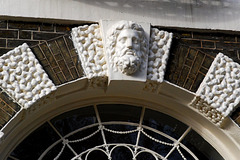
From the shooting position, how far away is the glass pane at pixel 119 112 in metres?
8.18

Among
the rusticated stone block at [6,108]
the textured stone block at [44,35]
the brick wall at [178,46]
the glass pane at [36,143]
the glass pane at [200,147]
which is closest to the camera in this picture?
the rusticated stone block at [6,108]

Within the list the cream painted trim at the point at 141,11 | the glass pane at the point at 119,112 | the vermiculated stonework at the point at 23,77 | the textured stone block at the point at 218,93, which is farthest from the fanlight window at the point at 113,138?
the cream painted trim at the point at 141,11

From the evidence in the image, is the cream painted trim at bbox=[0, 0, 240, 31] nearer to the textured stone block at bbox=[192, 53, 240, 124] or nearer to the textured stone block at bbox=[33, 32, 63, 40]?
the textured stone block at bbox=[33, 32, 63, 40]

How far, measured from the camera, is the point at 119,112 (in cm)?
824

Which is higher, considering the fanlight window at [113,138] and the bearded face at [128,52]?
the bearded face at [128,52]

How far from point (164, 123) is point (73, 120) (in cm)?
109

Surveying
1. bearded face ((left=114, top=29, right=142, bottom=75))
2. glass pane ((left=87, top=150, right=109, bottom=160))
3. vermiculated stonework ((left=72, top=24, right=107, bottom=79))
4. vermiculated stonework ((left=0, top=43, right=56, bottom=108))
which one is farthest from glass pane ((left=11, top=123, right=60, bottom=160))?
bearded face ((left=114, top=29, right=142, bottom=75))

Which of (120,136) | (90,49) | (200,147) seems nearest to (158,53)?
Answer: (90,49)

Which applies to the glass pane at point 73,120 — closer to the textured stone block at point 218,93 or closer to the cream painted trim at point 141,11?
the cream painted trim at point 141,11

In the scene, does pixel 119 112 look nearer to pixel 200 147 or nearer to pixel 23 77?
pixel 200 147

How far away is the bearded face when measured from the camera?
773 cm

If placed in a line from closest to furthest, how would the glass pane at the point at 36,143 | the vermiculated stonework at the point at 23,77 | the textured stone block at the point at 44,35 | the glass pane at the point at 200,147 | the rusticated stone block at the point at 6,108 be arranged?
1. the rusticated stone block at the point at 6,108
2. the vermiculated stonework at the point at 23,77
3. the glass pane at the point at 36,143
4. the textured stone block at the point at 44,35
5. the glass pane at the point at 200,147

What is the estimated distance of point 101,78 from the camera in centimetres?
784

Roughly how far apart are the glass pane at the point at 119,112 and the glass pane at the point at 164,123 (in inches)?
4.8
